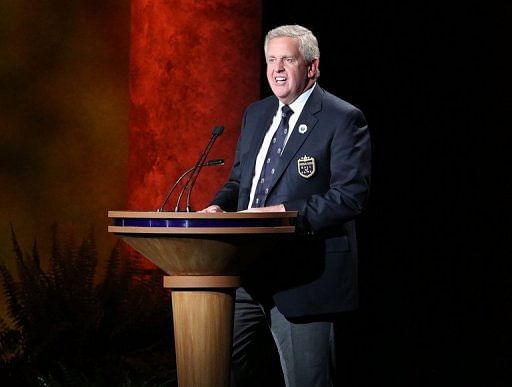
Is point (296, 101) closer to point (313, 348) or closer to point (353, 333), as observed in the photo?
point (313, 348)

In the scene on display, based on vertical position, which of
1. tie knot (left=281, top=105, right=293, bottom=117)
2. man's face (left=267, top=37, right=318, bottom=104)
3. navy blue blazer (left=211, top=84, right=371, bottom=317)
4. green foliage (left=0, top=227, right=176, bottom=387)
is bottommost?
green foliage (left=0, top=227, right=176, bottom=387)

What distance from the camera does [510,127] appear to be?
4.61 m

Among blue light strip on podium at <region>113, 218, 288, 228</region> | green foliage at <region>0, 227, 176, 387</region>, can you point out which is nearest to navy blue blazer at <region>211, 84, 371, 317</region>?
blue light strip on podium at <region>113, 218, 288, 228</region>

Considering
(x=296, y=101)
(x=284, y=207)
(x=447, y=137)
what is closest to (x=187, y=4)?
(x=447, y=137)

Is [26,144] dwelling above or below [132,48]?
below

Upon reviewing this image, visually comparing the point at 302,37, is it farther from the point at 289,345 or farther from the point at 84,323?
the point at 84,323

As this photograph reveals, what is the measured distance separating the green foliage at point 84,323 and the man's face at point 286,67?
1.70 metres

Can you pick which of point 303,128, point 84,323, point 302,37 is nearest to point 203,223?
point 303,128

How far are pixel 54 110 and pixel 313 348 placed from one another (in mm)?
2791

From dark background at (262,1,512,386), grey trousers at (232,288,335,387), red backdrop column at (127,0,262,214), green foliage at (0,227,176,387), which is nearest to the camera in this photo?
grey trousers at (232,288,335,387)

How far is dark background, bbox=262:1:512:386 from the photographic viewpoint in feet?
Result: 15.4

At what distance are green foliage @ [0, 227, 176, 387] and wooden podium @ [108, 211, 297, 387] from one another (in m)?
1.57

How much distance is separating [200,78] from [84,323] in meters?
1.30

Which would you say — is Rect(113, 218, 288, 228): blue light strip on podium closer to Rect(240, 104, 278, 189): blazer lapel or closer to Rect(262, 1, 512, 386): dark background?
Rect(240, 104, 278, 189): blazer lapel
